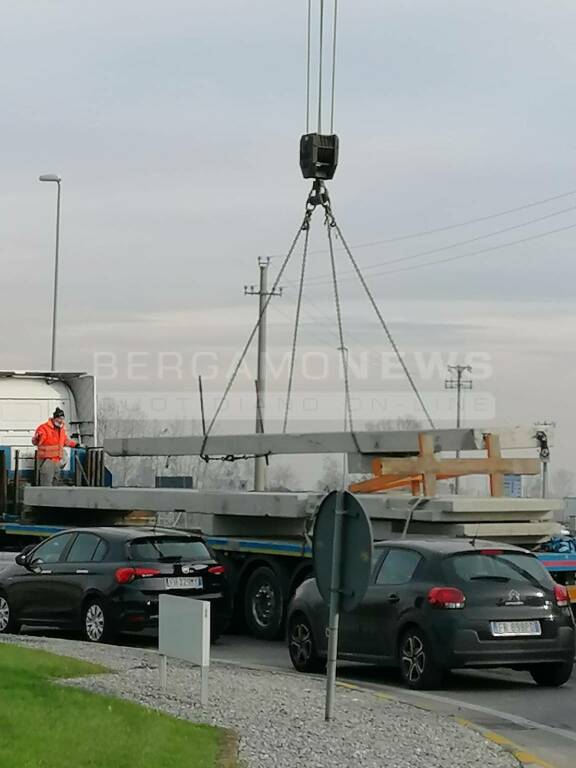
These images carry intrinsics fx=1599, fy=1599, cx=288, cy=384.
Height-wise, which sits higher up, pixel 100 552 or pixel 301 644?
pixel 100 552

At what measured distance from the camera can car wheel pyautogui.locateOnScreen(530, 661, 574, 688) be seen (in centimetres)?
1554

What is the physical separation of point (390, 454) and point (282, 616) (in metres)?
2.52

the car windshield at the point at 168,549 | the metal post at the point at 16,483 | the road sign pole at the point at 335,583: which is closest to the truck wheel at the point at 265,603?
the car windshield at the point at 168,549

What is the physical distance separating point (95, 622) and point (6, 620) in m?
2.04

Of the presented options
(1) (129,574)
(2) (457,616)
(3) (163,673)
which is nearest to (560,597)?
(2) (457,616)

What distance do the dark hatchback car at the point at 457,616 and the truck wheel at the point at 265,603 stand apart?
4498 mm

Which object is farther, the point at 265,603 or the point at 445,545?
the point at 265,603

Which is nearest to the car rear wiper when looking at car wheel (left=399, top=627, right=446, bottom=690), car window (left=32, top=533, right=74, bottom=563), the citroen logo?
the citroen logo

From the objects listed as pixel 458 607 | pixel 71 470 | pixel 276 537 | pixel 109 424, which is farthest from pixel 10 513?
pixel 109 424

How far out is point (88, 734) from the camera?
10273 mm

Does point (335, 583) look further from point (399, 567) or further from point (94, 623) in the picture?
point (94, 623)

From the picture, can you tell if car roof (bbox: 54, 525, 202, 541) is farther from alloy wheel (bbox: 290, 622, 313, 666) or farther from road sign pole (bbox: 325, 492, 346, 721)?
road sign pole (bbox: 325, 492, 346, 721)

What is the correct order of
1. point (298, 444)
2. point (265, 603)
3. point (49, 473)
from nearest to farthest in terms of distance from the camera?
1. point (265, 603)
2. point (298, 444)
3. point (49, 473)

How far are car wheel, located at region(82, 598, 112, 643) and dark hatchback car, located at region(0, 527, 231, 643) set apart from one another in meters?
0.01
